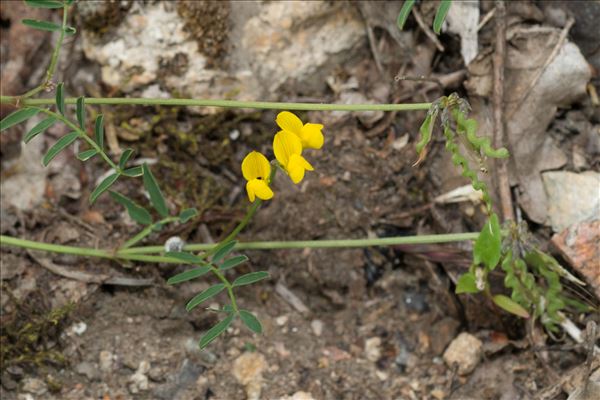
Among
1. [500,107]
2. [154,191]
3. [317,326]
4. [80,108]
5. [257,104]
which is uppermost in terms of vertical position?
[80,108]

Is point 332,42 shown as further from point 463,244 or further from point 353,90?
point 463,244

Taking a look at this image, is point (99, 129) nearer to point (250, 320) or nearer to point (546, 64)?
point (250, 320)

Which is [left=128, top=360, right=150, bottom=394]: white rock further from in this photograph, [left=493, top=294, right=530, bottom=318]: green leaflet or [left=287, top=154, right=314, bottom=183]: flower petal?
[left=493, top=294, right=530, bottom=318]: green leaflet

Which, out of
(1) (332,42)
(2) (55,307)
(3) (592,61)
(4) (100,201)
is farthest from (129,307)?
(3) (592,61)

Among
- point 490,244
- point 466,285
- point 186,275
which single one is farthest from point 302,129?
point 466,285

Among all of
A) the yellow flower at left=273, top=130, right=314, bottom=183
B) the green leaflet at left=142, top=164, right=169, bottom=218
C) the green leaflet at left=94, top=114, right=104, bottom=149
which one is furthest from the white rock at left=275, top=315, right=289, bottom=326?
the green leaflet at left=94, top=114, right=104, bottom=149
